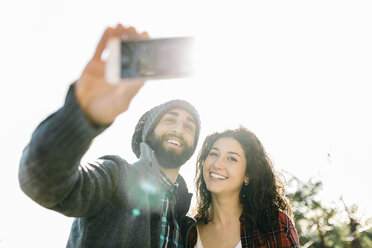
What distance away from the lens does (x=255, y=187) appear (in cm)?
504

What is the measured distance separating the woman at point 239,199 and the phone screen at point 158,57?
3.31 meters

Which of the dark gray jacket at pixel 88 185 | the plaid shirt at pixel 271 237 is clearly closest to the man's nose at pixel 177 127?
the dark gray jacket at pixel 88 185

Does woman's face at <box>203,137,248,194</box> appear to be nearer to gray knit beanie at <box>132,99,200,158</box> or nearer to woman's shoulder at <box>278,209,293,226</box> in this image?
gray knit beanie at <box>132,99,200,158</box>

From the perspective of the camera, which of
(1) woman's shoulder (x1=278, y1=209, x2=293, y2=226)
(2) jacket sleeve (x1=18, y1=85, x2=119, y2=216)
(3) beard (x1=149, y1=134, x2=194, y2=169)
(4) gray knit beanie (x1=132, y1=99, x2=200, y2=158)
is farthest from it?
(1) woman's shoulder (x1=278, y1=209, x2=293, y2=226)

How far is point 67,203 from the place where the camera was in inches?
68.8

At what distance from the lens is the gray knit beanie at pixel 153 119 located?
162 inches

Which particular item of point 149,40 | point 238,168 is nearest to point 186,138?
point 238,168

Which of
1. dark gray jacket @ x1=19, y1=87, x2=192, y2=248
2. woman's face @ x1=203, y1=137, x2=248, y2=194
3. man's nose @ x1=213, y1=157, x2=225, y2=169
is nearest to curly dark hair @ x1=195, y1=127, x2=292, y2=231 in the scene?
woman's face @ x1=203, y1=137, x2=248, y2=194

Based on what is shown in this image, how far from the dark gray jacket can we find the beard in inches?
20.8

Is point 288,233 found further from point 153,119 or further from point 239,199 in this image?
point 153,119

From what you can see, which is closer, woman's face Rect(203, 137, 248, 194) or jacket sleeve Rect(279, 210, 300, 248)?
jacket sleeve Rect(279, 210, 300, 248)

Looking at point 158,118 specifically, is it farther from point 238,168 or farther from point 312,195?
point 312,195

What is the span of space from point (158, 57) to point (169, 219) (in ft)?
8.09

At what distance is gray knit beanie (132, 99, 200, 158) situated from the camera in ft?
13.5
